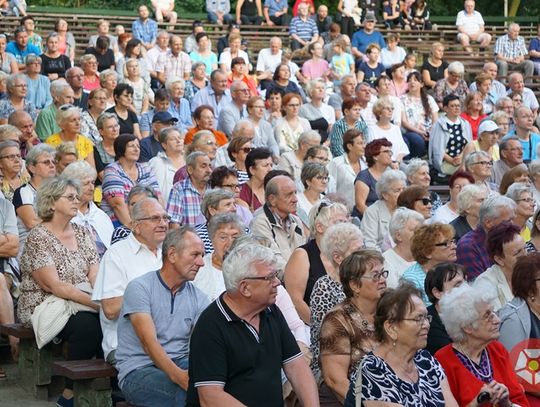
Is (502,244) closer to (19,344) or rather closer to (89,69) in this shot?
(19,344)

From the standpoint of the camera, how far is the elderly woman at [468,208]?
31.7 feet

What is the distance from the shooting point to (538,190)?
37.5ft

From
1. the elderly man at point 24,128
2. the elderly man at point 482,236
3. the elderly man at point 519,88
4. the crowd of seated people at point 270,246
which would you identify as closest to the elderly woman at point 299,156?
the crowd of seated people at point 270,246

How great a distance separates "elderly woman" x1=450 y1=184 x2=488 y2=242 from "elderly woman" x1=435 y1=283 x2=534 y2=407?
3.41 meters

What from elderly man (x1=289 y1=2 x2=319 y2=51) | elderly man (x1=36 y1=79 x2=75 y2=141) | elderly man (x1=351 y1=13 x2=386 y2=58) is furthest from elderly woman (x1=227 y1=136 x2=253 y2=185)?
elderly man (x1=289 y1=2 x2=319 y2=51)

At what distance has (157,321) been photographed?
656cm

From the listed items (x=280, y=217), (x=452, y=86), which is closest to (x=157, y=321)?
(x=280, y=217)

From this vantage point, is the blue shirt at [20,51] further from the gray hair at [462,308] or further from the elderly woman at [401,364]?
the elderly woman at [401,364]

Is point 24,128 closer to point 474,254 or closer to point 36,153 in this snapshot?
point 36,153

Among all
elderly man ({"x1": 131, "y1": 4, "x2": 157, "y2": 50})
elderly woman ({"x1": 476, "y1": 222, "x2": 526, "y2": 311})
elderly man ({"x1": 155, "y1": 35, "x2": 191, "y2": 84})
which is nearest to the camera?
elderly woman ({"x1": 476, "y1": 222, "x2": 526, "y2": 311})

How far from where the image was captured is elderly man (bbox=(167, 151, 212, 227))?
10.1 meters

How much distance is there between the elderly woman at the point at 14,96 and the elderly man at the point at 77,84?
0.94 metres

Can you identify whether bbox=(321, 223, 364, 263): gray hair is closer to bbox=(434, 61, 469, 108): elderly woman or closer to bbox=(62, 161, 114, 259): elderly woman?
bbox=(62, 161, 114, 259): elderly woman

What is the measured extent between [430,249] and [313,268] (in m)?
0.83
